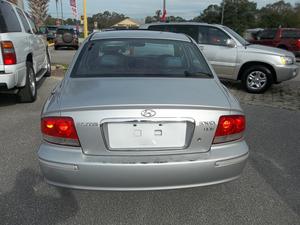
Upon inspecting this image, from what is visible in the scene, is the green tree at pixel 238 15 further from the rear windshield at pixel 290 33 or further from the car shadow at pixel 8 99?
the car shadow at pixel 8 99

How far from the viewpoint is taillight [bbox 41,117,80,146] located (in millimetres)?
2516

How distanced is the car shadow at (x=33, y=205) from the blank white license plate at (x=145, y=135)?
89 centimetres

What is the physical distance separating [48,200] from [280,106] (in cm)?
543

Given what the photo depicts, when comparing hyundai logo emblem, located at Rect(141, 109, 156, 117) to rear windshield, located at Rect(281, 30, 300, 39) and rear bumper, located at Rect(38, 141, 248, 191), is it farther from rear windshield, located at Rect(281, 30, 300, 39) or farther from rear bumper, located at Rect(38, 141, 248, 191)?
rear windshield, located at Rect(281, 30, 300, 39)

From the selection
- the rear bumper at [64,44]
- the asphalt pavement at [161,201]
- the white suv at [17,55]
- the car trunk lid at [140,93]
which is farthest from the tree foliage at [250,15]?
A: the car trunk lid at [140,93]

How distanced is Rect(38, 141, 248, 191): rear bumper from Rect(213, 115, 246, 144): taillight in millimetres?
84

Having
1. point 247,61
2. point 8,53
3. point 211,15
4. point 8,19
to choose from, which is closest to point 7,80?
point 8,53

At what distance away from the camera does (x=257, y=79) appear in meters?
8.30

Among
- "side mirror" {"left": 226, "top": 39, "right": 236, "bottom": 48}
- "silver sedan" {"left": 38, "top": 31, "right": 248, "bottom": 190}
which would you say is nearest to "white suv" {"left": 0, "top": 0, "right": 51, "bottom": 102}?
"silver sedan" {"left": 38, "top": 31, "right": 248, "bottom": 190}

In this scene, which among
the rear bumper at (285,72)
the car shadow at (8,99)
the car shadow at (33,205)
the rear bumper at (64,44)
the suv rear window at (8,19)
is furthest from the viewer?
the rear bumper at (64,44)

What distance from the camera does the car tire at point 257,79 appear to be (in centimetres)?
821

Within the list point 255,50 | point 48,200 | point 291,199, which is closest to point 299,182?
point 291,199

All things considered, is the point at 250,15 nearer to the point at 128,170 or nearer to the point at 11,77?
the point at 11,77

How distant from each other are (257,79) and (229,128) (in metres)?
6.07
